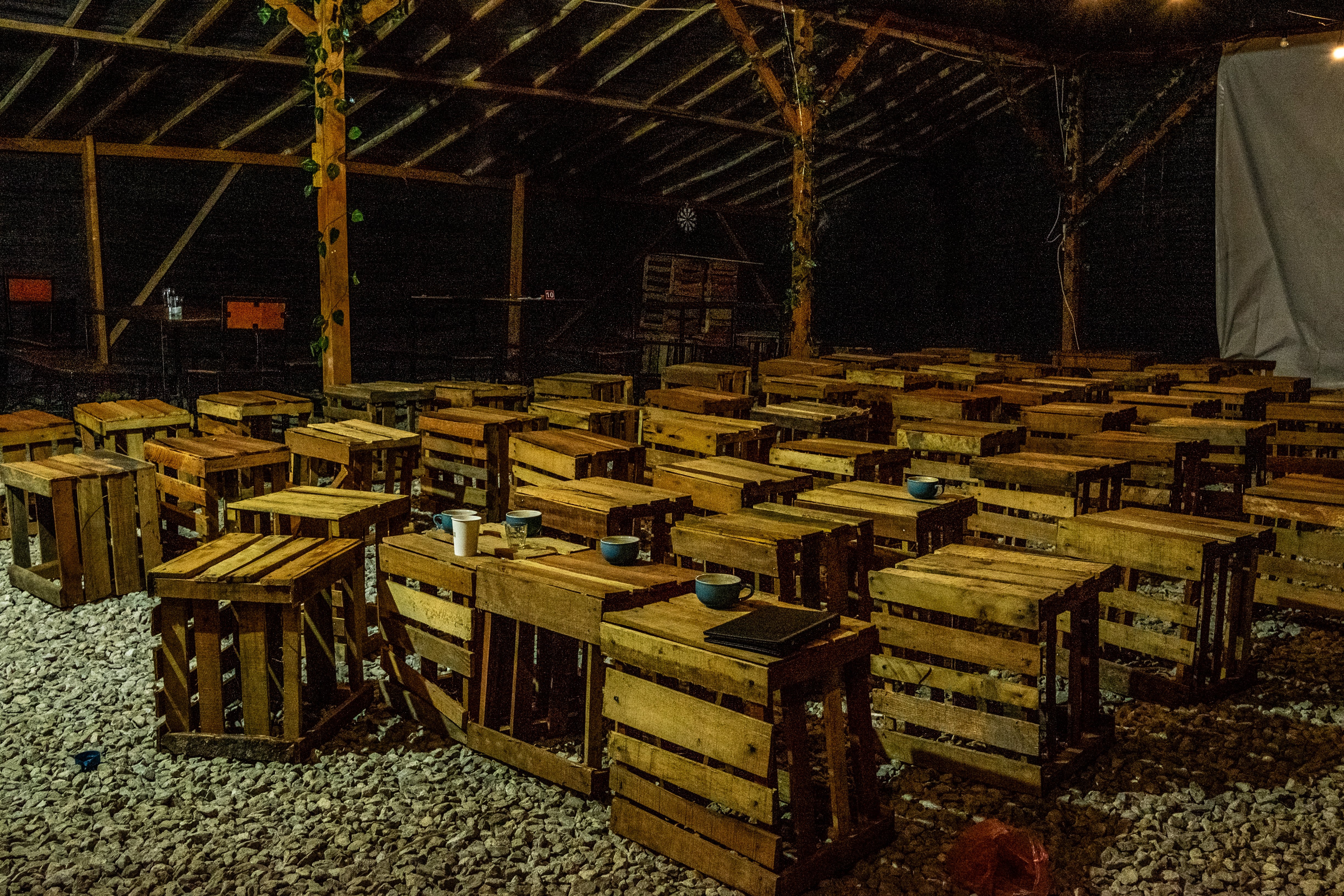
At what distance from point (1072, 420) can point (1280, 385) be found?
3205mm

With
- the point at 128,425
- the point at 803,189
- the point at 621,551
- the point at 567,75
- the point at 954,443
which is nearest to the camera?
the point at 621,551

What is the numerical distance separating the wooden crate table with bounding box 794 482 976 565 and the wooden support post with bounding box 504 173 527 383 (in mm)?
9118

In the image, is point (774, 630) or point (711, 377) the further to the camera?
point (711, 377)

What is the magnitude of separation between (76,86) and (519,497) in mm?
7496

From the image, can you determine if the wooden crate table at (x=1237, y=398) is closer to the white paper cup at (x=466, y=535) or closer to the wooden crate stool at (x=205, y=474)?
the white paper cup at (x=466, y=535)

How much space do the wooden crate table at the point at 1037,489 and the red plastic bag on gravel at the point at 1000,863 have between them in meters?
1.86

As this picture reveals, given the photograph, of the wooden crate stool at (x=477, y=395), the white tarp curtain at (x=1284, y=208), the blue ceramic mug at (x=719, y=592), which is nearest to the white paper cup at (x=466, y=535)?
the blue ceramic mug at (x=719, y=592)

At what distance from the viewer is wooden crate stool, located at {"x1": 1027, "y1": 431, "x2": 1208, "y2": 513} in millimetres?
5586

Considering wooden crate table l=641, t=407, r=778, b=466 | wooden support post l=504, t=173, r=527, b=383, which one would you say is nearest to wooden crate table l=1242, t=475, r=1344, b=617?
wooden crate table l=641, t=407, r=778, b=466


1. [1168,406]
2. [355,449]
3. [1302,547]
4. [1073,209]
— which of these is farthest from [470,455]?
[1073,209]

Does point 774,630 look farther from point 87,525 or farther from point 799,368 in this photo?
point 799,368

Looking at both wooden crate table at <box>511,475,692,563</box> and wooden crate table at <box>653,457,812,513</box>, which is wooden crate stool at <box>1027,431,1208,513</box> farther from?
wooden crate table at <box>511,475,692,563</box>

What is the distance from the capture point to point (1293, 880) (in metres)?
2.92

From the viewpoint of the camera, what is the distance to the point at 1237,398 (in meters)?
7.47
